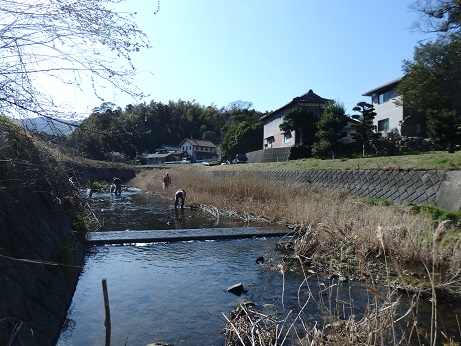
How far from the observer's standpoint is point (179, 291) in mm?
7523

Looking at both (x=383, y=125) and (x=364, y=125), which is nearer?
(x=364, y=125)

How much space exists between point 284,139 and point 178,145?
4335 centimetres

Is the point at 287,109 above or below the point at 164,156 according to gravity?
above

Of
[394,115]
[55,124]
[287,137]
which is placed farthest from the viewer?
[287,137]

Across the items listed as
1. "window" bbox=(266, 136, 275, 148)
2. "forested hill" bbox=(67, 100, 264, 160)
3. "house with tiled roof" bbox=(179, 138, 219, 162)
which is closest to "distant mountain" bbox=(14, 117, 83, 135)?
"forested hill" bbox=(67, 100, 264, 160)

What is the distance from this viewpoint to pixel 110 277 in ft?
27.7

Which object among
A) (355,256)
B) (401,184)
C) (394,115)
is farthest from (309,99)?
(355,256)

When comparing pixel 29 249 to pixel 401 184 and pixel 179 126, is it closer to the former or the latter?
pixel 401 184

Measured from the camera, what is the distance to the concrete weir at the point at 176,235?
11.9 metres

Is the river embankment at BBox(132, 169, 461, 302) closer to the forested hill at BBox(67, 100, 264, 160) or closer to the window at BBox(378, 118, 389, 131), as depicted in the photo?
the forested hill at BBox(67, 100, 264, 160)

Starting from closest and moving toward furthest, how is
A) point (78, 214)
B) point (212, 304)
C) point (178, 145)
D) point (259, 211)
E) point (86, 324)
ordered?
point (86, 324) → point (212, 304) → point (78, 214) → point (259, 211) → point (178, 145)

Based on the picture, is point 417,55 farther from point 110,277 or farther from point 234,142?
point 234,142

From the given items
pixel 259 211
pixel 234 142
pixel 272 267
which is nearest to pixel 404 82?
pixel 259 211

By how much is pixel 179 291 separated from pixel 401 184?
448 inches
